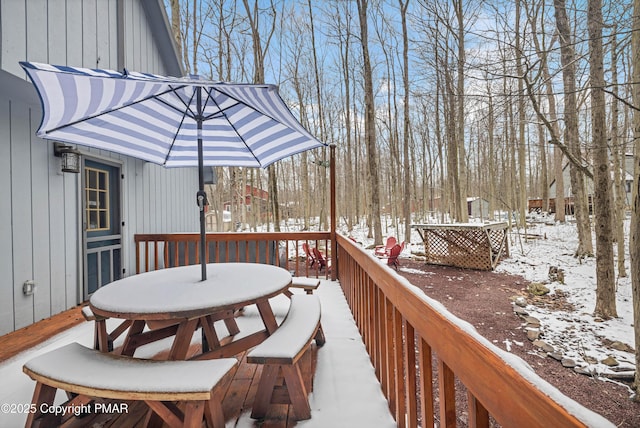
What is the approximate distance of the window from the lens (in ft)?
12.1

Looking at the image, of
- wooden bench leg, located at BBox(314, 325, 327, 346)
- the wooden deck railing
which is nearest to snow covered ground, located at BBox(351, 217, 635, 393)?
wooden bench leg, located at BBox(314, 325, 327, 346)

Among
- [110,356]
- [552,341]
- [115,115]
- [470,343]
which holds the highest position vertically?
[115,115]

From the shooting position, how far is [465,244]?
785 centimetres

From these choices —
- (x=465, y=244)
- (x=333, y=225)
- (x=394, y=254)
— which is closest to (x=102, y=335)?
(x=333, y=225)

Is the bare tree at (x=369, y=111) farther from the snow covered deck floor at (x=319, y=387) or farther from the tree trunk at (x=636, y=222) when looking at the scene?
the snow covered deck floor at (x=319, y=387)

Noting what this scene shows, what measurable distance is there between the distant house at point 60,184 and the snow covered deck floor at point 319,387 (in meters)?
0.86

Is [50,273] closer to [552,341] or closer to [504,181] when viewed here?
[552,341]

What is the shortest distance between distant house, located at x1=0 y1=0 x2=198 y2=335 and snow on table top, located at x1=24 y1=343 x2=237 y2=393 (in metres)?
2.24

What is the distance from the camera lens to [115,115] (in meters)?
2.20

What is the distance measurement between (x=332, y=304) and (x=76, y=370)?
2.56 metres

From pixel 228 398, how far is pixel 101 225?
3.48m

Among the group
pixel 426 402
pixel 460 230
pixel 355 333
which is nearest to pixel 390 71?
pixel 460 230

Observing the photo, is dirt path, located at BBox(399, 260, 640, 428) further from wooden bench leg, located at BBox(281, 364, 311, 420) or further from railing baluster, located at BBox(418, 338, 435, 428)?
wooden bench leg, located at BBox(281, 364, 311, 420)

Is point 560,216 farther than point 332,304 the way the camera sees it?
Yes
